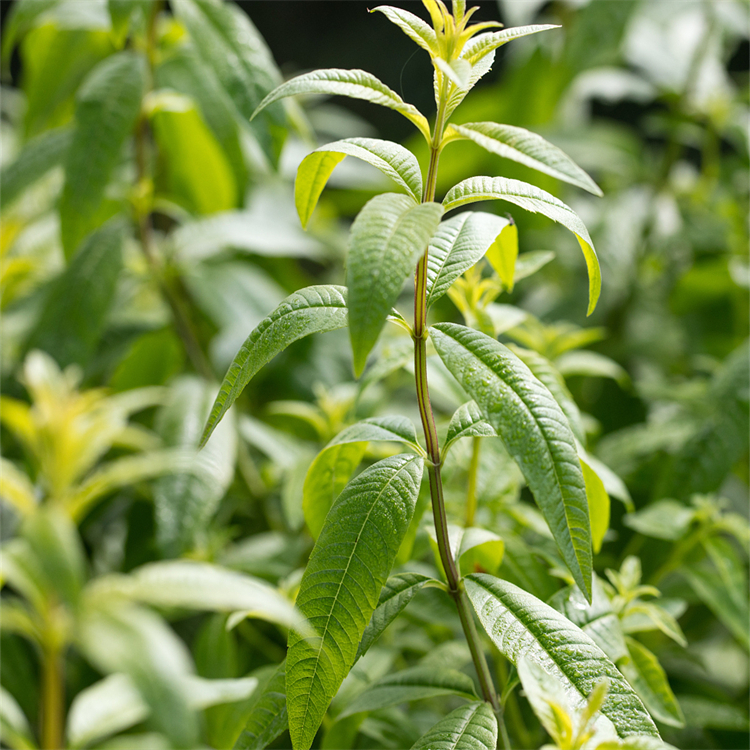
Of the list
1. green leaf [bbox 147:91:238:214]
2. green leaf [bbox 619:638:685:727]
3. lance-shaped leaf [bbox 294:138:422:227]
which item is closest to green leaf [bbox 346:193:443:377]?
lance-shaped leaf [bbox 294:138:422:227]

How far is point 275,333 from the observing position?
39cm

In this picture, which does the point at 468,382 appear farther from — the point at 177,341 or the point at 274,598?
the point at 177,341

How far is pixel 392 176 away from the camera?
0.40m

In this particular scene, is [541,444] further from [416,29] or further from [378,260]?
[416,29]

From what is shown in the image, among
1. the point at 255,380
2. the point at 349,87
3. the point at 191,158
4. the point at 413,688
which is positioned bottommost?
the point at 255,380

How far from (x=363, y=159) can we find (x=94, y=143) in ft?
1.59

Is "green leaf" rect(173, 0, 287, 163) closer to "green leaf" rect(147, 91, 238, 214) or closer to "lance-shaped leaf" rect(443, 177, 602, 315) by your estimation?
"green leaf" rect(147, 91, 238, 214)

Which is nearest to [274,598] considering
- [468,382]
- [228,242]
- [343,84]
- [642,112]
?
[468,382]

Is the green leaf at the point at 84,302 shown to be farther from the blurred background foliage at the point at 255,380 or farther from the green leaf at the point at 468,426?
the green leaf at the point at 468,426

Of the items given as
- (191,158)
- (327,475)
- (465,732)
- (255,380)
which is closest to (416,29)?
(327,475)

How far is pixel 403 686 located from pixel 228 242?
646 mm

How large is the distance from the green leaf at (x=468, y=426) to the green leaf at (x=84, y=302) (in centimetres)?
56

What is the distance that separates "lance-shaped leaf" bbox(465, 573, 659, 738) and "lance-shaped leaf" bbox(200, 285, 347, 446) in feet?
0.59

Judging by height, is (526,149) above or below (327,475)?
above
